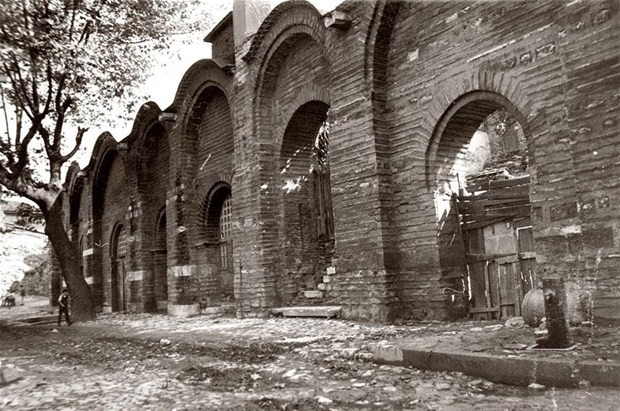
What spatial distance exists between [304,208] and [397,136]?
351cm

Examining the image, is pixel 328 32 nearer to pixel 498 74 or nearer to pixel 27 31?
pixel 498 74

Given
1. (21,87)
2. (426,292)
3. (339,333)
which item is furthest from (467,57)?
(21,87)

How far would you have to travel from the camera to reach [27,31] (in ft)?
36.3

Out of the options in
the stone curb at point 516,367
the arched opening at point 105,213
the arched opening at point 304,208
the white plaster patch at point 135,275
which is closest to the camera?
the stone curb at point 516,367

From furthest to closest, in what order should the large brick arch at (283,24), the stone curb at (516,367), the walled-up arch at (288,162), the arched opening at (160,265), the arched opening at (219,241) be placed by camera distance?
1. the arched opening at (160,265)
2. the arched opening at (219,241)
3. the walled-up arch at (288,162)
4. the large brick arch at (283,24)
5. the stone curb at (516,367)

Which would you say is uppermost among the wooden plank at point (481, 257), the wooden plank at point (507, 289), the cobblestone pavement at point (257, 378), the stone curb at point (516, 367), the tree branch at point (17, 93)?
the tree branch at point (17, 93)

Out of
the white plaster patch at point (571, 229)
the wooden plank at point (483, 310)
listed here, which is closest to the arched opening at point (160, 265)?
the wooden plank at point (483, 310)

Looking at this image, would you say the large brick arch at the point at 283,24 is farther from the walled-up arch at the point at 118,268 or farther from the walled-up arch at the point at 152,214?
the walled-up arch at the point at 118,268

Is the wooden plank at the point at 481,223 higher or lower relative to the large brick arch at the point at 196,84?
lower

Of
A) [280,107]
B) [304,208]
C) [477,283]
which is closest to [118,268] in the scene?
[304,208]

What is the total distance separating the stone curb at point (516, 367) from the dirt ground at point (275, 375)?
3.6 inches

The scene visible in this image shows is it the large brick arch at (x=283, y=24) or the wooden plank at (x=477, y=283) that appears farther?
the large brick arch at (x=283, y=24)

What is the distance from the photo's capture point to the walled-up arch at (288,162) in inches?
439

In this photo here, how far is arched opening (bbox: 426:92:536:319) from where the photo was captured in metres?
7.97
